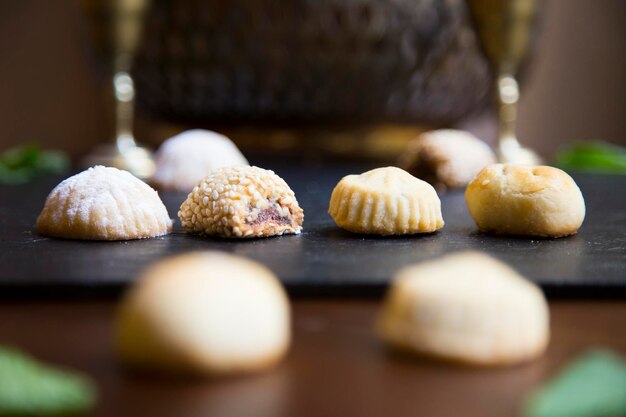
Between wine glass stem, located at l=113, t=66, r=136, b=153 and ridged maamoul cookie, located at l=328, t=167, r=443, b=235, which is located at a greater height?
ridged maamoul cookie, located at l=328, t=167, r=443, b=235

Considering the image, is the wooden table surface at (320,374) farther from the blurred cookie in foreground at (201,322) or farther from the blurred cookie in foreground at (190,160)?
the blurred cookie in foreground at (190,160)

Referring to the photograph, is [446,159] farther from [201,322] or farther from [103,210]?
[201,322]

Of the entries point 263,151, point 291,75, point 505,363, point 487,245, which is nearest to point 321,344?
point 505,363

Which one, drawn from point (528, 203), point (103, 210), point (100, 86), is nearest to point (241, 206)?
point (103, 210)

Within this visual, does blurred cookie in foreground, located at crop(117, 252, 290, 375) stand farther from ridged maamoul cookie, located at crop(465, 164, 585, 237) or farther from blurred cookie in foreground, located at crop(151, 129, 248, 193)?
blurred cookie in foreground, located at crop(151, 129, 248, 193)

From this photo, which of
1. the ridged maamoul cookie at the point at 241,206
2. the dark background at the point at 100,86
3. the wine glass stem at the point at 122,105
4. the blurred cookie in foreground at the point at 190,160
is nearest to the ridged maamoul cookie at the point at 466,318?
the ridged maamoul cookie at the point at 241,206

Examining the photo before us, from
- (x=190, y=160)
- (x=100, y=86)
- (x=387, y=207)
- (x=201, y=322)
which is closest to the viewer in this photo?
(x=201, y=322)

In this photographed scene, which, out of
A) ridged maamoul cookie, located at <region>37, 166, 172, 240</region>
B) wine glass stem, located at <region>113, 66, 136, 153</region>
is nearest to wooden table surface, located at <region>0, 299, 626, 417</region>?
ridged maamoul cookie, located at <region>37, 166, 172, 240</region>
